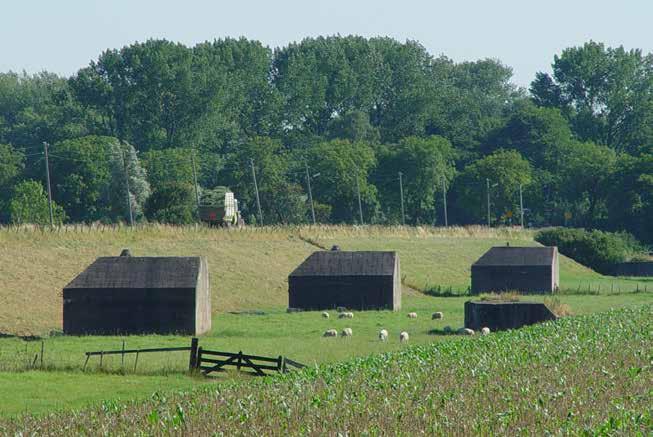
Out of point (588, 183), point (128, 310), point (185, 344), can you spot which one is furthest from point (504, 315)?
point (588, 183)

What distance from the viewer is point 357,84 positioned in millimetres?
192000

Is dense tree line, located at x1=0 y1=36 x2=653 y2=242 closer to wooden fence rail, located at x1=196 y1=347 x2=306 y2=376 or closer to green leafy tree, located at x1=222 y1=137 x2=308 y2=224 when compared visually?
green leafy tree, located at x1=222 y1=137 x2=308 y2=224

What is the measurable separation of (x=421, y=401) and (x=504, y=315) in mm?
33036

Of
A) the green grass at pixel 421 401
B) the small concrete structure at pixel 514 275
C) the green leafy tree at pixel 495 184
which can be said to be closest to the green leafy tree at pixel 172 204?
the small concrete structure at pixel 514 275

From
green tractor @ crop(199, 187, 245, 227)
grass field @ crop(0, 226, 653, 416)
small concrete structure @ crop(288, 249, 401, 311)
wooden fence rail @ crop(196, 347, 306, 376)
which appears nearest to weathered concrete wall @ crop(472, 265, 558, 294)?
grass field @ crop(0, 226, 653, 416)

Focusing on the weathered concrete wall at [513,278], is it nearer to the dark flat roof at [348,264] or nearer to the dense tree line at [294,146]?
the dark flat roof at [348,264]

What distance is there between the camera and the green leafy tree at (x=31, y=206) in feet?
419

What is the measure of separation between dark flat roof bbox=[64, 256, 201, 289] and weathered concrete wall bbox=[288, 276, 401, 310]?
1467cm

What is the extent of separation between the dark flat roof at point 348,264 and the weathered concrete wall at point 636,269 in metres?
50.3

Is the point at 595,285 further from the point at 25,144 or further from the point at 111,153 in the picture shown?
the point at 25,144

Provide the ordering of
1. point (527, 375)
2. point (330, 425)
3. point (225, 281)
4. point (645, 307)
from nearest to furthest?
point (330, 425) < point (527, 375) < point (645, 307) < point (225, 281)

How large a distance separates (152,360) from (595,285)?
6247cm

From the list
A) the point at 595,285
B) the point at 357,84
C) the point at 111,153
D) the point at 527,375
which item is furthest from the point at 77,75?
the point at 527,375

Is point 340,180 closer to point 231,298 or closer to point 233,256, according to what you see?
point 233,256
